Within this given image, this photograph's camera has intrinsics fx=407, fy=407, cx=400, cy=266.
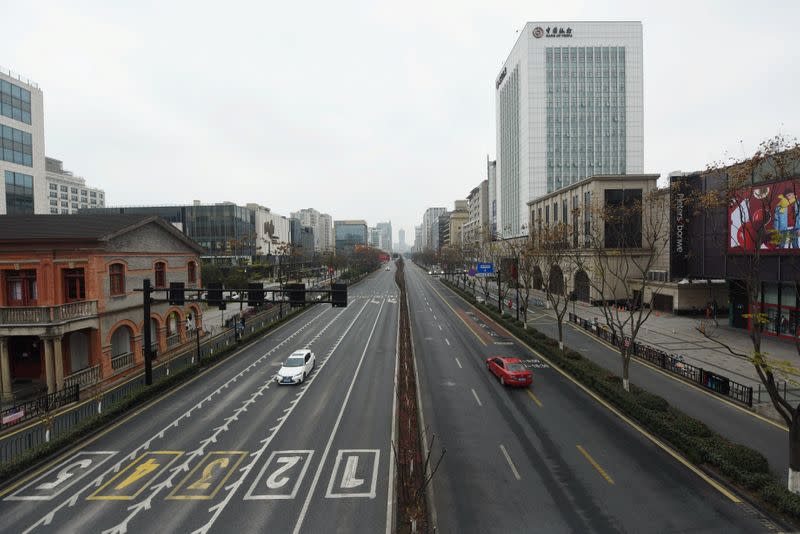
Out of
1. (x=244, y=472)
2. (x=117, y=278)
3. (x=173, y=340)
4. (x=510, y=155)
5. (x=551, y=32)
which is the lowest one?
(x=244, y=472)

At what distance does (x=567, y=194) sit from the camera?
70.2 metres

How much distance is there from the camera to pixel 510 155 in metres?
114

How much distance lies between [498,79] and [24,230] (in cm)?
12406

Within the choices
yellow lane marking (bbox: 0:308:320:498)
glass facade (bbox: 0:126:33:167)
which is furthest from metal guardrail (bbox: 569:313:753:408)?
glass facade (bbox: 0:126:33:167)

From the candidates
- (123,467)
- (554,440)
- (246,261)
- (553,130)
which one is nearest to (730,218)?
(554,440)

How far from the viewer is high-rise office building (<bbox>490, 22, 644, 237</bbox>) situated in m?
95.2

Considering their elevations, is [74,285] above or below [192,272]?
below

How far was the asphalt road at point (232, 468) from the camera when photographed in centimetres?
1297

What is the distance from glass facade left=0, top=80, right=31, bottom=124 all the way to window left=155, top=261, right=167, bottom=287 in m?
31.2

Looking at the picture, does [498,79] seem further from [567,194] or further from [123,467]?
[123,467]

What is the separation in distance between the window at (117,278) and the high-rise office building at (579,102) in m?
81.8

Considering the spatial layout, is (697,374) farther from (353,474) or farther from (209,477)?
(209,477)

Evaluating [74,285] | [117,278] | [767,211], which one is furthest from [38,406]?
[767,211]

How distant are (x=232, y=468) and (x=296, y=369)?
11274mm
